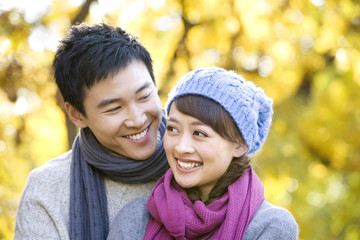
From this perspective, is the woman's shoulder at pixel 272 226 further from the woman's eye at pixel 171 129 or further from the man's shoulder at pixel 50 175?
the man's shoulder at pixel 50 175

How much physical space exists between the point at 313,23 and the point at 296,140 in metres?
1.58

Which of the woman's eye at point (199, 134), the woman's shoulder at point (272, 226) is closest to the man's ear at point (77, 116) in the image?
the woman's eye at point (199, 134)

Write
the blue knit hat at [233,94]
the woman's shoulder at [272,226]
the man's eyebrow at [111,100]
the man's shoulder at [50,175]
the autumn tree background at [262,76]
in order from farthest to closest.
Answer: the autumn tree background at [262,76]
the man's shoulder at [50,175]
the man's eyebrow at [111,100]
the blue knit hat at [233,94]
the woman's shoulder at [272,226]

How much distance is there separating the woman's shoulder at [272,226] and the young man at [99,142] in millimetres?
710

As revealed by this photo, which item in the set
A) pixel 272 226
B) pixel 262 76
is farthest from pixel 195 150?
pixel 262 76

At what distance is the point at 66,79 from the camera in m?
2.47

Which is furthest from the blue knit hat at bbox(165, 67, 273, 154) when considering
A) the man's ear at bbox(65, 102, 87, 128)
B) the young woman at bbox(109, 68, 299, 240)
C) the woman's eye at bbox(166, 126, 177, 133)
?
the man's ear at bbox(65, 102, 87, 128)

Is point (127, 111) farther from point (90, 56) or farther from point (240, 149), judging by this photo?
point (240, 149)

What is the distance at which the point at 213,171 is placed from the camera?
6.79 feet

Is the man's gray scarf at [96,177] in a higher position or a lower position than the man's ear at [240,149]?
lower

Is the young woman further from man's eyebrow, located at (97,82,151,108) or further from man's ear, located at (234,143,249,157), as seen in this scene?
man's eyebrow, located at (97,82,151,108)

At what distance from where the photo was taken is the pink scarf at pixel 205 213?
1.98 metres

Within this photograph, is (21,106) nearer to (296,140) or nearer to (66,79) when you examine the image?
(66,79)

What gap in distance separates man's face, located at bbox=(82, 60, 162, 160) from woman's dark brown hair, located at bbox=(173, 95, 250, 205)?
1.01 ft
